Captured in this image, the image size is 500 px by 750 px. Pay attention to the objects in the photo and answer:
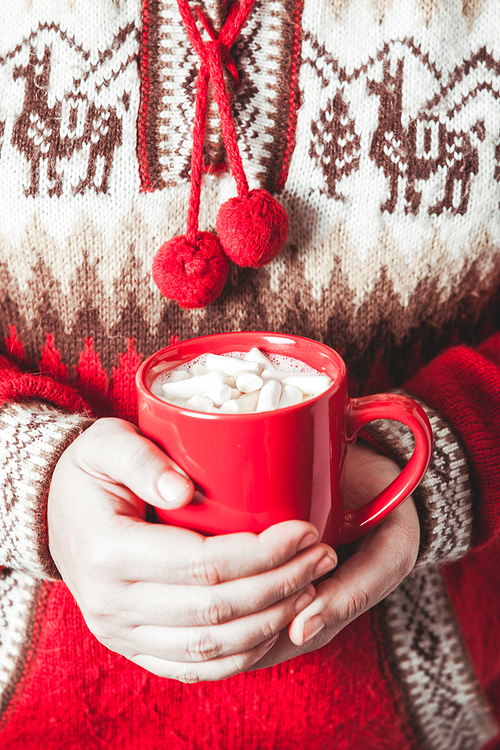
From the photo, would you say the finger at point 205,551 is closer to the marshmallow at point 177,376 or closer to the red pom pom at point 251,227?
the marshmallow at point 177,376

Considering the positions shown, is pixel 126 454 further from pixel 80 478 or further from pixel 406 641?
pixel 406 641

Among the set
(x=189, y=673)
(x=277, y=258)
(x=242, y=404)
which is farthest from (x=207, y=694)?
(x=277, y=258)

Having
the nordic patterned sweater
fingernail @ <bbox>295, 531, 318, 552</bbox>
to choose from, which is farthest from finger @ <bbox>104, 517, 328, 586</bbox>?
the nordic patterned sweater

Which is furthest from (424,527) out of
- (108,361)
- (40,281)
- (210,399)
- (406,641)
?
(40,281)

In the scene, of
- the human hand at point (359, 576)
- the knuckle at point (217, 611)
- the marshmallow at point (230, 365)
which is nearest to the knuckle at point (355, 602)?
the human hand at point (359, 576)

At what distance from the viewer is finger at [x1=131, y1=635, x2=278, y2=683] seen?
43 cm

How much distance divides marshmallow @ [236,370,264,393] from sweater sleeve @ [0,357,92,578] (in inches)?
8.9

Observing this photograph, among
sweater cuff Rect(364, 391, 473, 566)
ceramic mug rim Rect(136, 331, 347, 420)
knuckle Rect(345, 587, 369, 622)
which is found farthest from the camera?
sweater cuff Rect(364, 391, 473, 566)

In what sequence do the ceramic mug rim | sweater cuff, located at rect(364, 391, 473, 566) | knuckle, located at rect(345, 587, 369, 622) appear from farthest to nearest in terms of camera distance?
sweater cuff, located at rect(364, 391, 473, 566) → knuckle, located at rect(345, 587, 369, 622) → the ceramic mug rim

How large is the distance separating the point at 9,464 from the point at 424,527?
17.5 inches

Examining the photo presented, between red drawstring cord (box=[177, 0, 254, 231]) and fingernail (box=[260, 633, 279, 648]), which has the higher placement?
red drawstring cord (box=[177, 0, 254, 231])

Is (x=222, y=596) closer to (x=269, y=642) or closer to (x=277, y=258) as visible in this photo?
(x=269, y=642)

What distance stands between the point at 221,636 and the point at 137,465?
15 centimetres

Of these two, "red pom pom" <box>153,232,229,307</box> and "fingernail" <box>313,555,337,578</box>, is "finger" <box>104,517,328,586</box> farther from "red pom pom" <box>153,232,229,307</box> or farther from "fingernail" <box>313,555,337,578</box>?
"red pom pom" <box>153,232,229,307</box>
